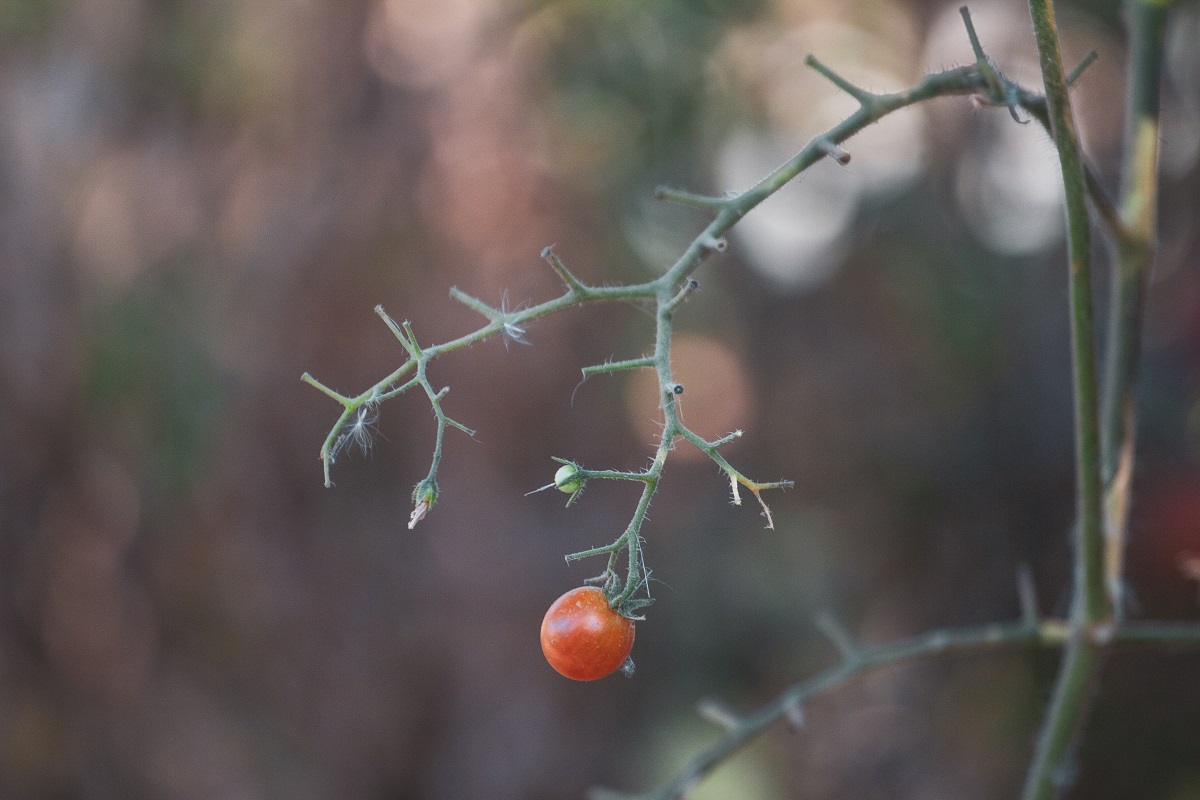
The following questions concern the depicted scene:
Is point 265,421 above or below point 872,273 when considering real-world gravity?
below

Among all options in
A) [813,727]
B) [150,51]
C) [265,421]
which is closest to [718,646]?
[813,727]

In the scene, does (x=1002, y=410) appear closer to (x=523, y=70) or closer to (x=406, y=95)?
(x=523, y=70)

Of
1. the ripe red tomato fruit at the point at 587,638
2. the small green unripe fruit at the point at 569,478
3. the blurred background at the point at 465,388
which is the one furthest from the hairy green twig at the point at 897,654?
the blurred background at the point at 465,388

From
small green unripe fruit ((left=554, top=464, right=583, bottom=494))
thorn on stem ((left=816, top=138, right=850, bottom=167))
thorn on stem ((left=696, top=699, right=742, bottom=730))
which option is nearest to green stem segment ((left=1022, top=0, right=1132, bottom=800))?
thorn on stem ((left=816, top=138, right=850, bottom=167))

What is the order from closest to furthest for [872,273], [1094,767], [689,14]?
[1094,767], [689,14], [872,273]

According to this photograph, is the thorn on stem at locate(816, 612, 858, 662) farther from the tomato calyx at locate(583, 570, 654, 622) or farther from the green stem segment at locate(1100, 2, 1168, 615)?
the tomato calyx at locate(583, 570, 654, 622)

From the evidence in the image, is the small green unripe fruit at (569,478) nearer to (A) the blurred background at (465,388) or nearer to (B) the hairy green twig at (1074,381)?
(B) the hairy green twig at (1074,381)
